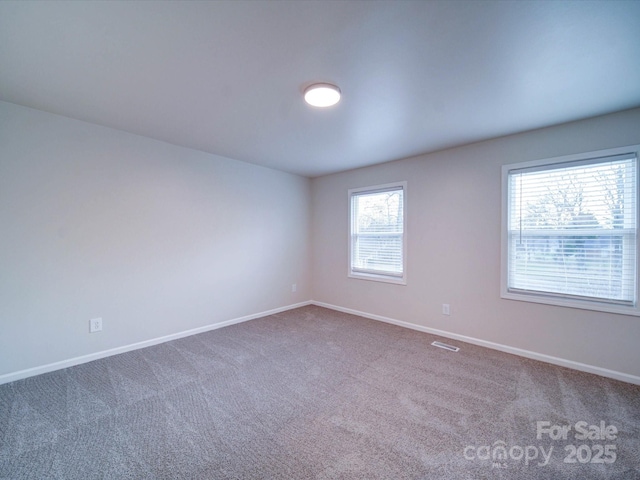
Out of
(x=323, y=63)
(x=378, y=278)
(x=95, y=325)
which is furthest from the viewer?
(x=378, y=278)

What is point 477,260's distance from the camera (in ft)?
10.3

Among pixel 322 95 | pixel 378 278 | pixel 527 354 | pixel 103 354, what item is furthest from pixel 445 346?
pixel 103 354

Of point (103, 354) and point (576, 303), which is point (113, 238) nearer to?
point (103, 354)

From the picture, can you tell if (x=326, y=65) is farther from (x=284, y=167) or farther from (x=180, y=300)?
(x=180, y=300)

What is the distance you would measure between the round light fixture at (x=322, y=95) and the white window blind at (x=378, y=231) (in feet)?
6.67

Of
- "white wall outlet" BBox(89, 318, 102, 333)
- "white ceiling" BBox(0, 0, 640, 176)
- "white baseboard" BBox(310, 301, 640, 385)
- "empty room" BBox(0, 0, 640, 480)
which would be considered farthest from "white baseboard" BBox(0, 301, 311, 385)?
"white ceiling" BBox(0, 0, 640, 176)

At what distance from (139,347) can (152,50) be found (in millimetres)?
2909

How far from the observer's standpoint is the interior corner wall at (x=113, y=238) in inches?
93.7

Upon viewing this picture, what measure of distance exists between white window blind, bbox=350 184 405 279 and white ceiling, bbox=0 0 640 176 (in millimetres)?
1326

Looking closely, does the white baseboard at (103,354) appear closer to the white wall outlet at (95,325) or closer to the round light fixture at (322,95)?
the white wall outlet at (95,325)

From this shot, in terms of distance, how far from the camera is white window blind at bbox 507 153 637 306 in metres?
2.38

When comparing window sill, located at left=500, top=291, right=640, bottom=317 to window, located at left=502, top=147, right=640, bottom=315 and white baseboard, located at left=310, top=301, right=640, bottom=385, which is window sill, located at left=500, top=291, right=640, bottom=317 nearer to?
window, located at left=502, top=147, right=640, bottom=315

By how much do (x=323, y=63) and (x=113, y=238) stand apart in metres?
2.73

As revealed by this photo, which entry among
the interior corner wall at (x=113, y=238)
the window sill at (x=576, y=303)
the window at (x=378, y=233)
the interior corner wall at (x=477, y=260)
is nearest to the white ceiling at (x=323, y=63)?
the interior corner wall at (x=477, y=260)
